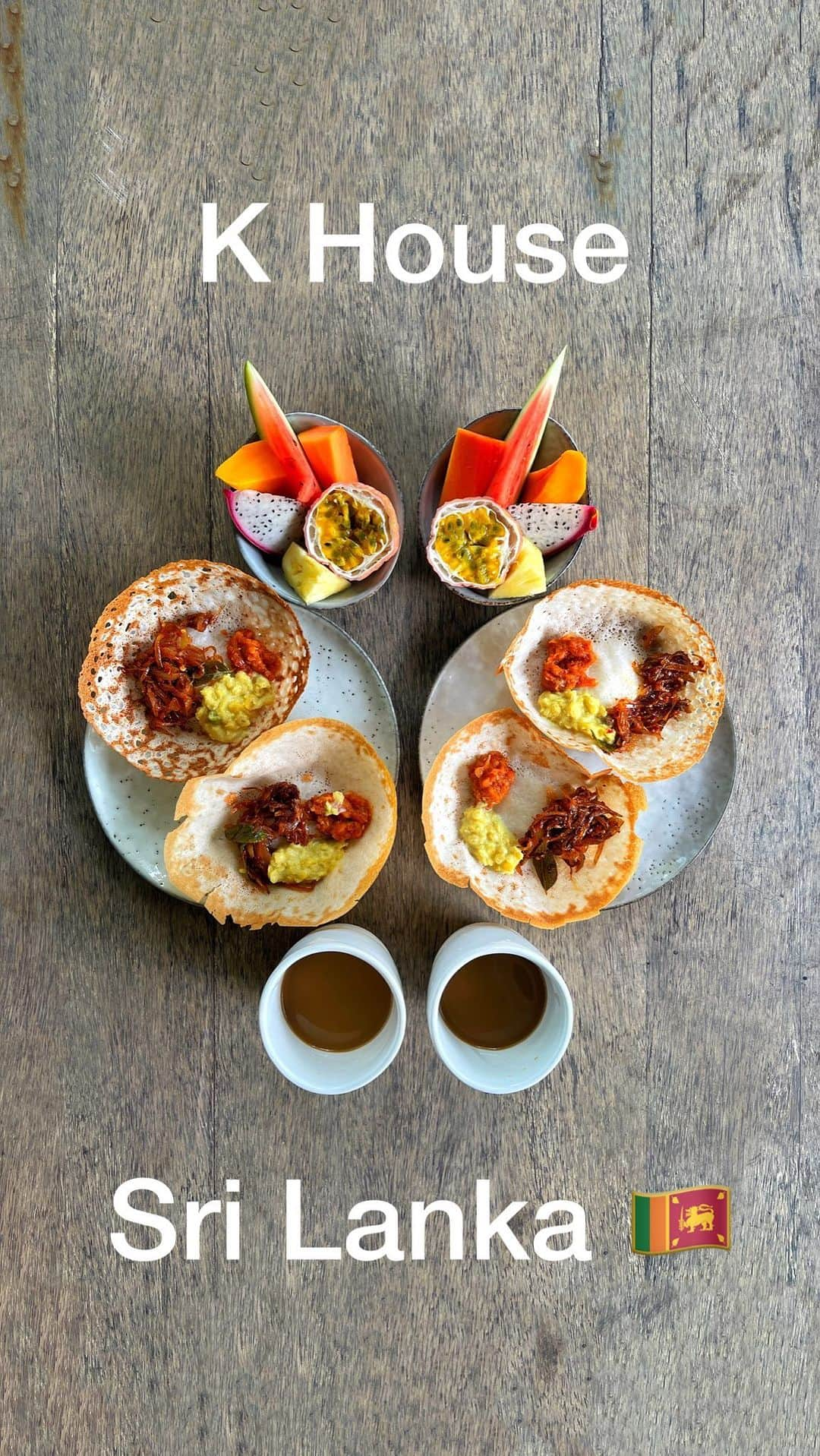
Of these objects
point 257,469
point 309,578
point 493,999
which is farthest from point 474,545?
point 493,999

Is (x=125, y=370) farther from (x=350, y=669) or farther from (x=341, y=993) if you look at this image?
(x=341, y=993)

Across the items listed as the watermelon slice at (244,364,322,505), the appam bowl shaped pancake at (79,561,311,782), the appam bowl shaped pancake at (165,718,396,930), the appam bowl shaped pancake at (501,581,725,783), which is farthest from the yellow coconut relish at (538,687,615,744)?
the watermelon slice at (244,364,322,505)

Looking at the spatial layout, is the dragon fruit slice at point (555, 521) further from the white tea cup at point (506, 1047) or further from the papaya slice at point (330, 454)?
Answer: the white tea cup at point (506, 1047)

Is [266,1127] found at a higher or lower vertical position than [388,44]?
lower

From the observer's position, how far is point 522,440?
149cm

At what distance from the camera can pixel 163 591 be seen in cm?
150

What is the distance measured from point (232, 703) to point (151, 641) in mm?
172

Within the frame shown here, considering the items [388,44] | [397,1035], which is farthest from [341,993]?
[388,44]

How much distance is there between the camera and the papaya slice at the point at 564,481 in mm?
1508

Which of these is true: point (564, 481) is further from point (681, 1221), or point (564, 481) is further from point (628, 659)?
point (681, 1221)

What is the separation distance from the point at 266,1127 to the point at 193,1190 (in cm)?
17

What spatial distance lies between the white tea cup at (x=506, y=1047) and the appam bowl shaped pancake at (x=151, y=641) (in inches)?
17.9

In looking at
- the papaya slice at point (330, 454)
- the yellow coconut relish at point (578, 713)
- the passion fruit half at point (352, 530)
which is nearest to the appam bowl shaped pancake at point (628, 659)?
the yellow coconut relish at point (578, 713)

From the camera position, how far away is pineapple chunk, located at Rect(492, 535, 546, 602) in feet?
4.83
